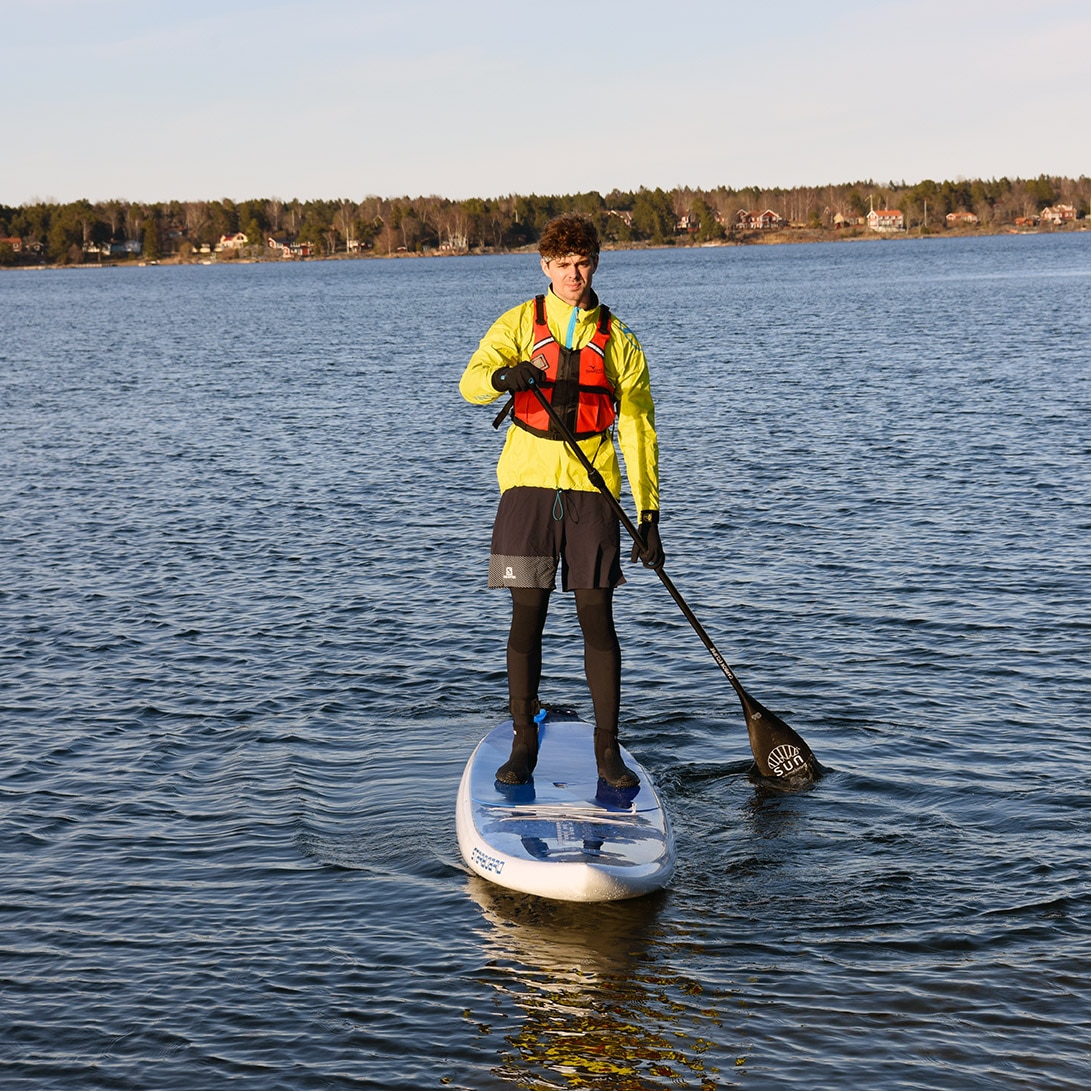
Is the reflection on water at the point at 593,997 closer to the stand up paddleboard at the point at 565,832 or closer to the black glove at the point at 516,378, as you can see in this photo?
the stand up paddleboard at the point at 565,832

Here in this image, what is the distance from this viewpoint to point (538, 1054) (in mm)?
5793

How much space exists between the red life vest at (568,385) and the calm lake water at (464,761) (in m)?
2.60

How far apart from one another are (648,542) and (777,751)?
221cm

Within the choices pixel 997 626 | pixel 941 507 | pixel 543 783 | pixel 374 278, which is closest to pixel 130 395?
pixel 941 507

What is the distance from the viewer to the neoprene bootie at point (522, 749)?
763 centimetres

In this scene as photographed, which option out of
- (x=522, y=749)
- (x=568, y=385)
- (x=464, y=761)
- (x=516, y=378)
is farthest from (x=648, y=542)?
(x=464, y=761)

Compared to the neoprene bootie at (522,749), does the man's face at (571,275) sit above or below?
above

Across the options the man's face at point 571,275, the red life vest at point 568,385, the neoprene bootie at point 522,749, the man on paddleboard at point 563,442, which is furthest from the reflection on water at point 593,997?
the man's face at point 571,275

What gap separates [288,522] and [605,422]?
502 inches

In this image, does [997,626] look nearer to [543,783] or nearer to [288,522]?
[543,783]

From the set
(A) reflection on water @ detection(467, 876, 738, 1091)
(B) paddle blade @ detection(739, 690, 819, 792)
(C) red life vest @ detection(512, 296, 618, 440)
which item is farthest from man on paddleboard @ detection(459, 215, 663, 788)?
(B) paddle blade @ detection(739, 690, 819, 792)

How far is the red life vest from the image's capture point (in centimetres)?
696

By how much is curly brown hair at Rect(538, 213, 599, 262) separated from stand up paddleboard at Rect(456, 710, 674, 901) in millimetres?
2999

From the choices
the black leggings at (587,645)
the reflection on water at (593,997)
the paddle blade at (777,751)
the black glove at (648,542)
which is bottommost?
the reflection on water at (593,997)
